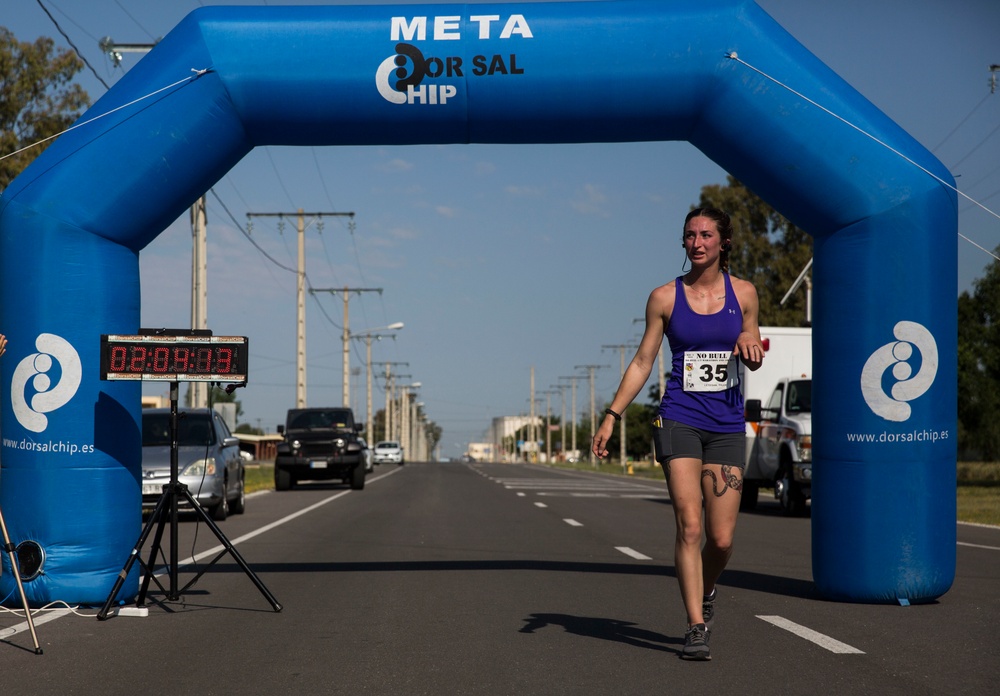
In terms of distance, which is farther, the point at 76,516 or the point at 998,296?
the point at 998,296

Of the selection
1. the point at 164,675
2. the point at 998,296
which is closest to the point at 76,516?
the point at 164,675

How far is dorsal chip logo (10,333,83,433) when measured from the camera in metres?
8.79

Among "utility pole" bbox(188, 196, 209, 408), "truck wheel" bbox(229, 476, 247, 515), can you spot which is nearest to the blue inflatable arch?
"truck wheel" bbox(229, 476, 247, 515)

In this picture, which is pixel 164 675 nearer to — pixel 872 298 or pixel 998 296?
pixel 872 298

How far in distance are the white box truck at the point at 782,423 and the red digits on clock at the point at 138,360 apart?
1147 centimetres

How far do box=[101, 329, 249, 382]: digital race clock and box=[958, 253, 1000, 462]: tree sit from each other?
32512 millimetres

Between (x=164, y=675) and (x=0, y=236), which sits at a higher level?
(x=0, y=236)

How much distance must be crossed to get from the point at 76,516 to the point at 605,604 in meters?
3.78

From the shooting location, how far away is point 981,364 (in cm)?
4138

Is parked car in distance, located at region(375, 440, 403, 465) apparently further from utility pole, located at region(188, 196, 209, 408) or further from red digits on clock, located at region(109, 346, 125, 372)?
red digits on clock, located at region(109, 346, 125, 372)

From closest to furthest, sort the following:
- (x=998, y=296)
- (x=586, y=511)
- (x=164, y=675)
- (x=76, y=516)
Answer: (x=164, y=675)
(x=76, y=516)
(x=586, y=511)
(x=998, y=296)

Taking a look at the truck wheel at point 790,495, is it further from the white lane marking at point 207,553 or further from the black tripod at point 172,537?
the black tripod at point 172,537

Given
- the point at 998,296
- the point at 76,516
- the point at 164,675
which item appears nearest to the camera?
the point at 164,675

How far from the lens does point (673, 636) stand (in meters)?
7.39
